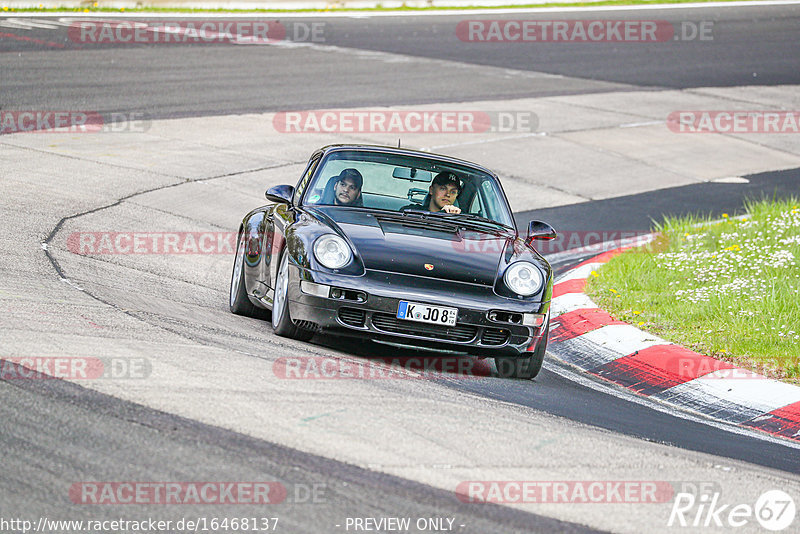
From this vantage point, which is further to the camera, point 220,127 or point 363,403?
point 220,127

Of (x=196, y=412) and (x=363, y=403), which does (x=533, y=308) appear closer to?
(x=363, y=403)

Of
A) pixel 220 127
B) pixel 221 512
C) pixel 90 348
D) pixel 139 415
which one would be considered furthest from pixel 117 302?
pixel 220 127

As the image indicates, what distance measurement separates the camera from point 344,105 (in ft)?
57.9

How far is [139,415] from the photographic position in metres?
4.80

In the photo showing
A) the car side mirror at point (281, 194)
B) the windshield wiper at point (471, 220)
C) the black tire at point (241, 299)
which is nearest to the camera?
the windshield wiper at point (471, 220)

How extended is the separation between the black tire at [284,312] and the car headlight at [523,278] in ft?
4.17

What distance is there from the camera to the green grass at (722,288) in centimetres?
762

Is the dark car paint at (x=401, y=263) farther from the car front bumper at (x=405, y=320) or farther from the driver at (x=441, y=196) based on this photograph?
the driver at (x=441, y=196)

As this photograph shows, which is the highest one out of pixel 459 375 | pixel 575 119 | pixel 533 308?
pixel 575 119

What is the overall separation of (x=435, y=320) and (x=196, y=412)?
2.05 metres

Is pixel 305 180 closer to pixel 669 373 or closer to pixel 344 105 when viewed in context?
pixel 669 373

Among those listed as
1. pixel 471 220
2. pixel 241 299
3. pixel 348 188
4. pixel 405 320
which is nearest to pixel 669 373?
pixel 471 220

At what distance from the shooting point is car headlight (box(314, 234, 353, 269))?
6.78 meters

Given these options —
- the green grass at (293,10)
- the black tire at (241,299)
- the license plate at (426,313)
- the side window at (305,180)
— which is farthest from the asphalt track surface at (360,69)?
the license plate at (426,313)
